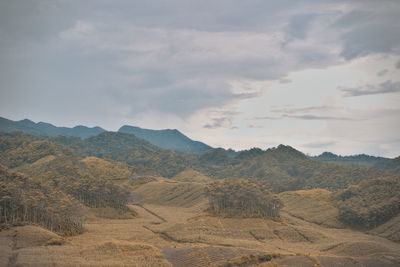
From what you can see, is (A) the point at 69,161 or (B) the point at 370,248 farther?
(A) the point at 69,161

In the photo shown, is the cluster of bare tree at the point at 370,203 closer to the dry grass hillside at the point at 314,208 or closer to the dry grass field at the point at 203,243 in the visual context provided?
the dry grass hillside at the point at 314,208

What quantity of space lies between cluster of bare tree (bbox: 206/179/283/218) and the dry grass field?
4.41m

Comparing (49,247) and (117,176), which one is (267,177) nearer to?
(117,176)

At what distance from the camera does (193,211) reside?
10050 cm

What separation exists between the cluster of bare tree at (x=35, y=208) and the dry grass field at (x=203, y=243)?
14.4 feet

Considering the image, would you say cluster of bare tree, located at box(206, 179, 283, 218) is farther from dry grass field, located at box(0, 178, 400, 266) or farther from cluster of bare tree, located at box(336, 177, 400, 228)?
cluster of bare tree, located at box(336, 177, 400, 228)

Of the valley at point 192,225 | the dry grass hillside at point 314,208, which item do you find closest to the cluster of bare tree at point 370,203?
the valley at point 192,225

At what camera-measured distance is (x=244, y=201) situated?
267ft

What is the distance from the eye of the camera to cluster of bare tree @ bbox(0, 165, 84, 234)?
56.0 metres

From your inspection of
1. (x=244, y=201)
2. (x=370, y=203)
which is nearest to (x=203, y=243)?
(x=244, y=201)

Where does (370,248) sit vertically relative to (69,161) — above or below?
below

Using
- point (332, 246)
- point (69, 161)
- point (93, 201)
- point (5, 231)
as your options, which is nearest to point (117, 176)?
point (69, 161)

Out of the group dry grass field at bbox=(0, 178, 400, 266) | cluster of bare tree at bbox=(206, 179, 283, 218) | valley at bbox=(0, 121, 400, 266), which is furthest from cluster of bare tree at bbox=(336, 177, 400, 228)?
cluster of bare tree at bbox=(206, 179, 283, 218)

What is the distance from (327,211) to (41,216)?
8405cm
